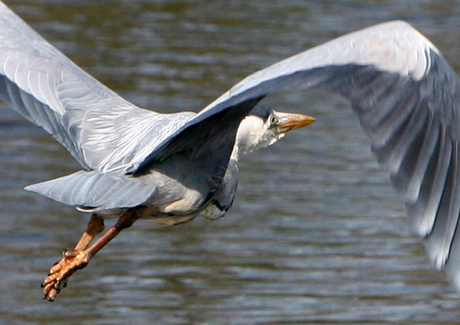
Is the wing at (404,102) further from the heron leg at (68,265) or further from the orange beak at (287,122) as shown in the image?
the orange beak at (287,122)

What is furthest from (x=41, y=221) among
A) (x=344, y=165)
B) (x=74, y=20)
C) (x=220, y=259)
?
(x=74, y=20)

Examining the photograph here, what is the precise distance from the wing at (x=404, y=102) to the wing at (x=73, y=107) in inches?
34.1

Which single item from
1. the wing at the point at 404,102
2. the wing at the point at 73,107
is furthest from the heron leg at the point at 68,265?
the wing at the point at 404,102

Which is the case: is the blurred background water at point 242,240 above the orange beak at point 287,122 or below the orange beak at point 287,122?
below

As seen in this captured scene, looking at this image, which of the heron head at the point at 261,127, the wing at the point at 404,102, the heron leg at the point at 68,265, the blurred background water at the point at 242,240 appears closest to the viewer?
the wing at the point at 404,102

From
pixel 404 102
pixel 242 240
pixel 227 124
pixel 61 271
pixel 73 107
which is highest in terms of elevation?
pixel 404 102

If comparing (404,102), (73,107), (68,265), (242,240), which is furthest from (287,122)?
(242,240)

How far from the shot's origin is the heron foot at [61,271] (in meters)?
4.54

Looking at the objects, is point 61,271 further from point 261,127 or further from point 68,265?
point 261,127

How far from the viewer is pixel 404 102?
387 cm

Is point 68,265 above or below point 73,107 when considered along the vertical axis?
below

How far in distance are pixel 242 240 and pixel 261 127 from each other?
2.50 meters

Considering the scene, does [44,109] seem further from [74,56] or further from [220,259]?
[74,56]

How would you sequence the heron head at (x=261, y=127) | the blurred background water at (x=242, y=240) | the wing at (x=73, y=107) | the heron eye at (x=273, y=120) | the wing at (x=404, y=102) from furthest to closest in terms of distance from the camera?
the blurred background water at (x=242, y=240), the heron eye at (x=273, y=120), the heron head at (x=261, y=127), the wing at (x=73, y=107), the wing at (x=404, y=102)
